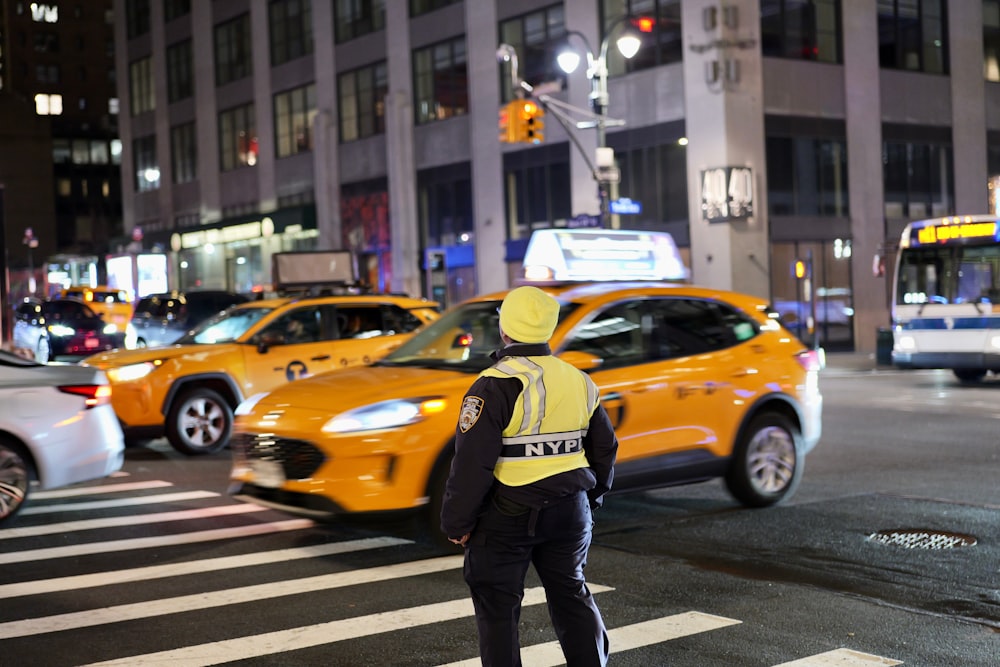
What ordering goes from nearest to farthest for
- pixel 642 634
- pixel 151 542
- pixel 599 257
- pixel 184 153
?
pixel 642 634 < pixel 151 542 < pixel 599 257 < pixel 184 153

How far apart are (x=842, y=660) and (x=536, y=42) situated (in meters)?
34.2

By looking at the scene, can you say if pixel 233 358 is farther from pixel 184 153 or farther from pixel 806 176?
pixel 184 153

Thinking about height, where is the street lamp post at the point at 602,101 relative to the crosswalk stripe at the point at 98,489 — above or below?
above

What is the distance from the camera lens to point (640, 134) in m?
35.0

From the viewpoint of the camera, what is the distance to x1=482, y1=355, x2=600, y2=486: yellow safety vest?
443cm

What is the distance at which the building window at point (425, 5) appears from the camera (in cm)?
4203

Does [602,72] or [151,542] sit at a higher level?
[602,72]

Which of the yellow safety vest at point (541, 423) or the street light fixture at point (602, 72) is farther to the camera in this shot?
the street light fixture at point (602, 72)

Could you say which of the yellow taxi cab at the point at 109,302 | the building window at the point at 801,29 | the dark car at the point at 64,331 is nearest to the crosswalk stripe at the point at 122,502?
the dark car at the point at 64,331

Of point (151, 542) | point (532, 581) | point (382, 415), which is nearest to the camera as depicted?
point (532, 581)

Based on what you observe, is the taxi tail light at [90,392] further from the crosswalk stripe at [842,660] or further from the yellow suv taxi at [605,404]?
the crosswalk stripe at [842,660]

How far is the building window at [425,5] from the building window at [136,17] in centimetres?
2466

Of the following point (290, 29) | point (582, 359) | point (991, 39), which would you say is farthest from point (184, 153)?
point (582, 359)

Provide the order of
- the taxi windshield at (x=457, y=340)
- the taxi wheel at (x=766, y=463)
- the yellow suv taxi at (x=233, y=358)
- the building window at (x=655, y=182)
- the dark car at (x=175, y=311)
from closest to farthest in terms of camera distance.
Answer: the taxi windshield at (x=457, y=340) → the taxi wheel at (x=766, y=463) → the yellow suv taxi at (x=233, y=358) → the dark car at (x=175, y=311) → the building window at (x=655, y=182)
